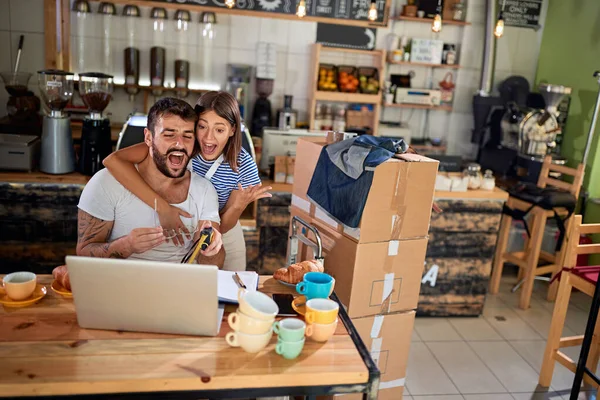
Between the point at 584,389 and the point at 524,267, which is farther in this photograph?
the point at 524,267

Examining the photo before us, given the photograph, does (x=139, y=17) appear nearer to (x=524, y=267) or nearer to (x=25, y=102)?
(x=25, y=102)

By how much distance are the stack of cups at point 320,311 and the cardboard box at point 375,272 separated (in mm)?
660

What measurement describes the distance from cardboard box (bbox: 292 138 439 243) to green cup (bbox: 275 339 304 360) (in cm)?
99

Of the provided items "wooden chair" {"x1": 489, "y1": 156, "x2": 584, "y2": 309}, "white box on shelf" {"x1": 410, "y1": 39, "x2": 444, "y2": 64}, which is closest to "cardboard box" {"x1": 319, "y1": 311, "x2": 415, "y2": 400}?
"wooden chair" {"x1": 489, "y1": 156, "x2": 584, "y2": 309}

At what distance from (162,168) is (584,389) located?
9.16 ft

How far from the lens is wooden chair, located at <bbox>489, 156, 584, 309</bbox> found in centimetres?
440

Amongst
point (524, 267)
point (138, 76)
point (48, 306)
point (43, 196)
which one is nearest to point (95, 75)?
point (43, 196)

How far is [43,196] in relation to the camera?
3.72 metres

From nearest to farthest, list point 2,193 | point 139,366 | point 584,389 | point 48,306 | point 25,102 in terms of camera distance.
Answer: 1. point 139,366
2. point 48,306
3. point 584,389
4. point 2,193
5. point 25,102

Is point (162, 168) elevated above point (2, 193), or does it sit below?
above

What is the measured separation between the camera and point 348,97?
5.21 meters

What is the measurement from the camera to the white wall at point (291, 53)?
4.87 metres

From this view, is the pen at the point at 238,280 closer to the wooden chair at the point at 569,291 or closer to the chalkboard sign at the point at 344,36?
the wooden chair at the point at 569,291

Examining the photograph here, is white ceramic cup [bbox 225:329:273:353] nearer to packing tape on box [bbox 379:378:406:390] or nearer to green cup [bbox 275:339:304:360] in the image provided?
green cup [bbox 275:339:304:360]
